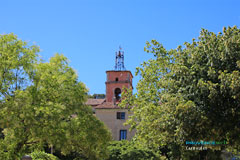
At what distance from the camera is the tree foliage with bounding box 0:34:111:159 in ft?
54.9

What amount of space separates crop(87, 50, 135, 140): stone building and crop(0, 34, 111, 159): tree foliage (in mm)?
32211

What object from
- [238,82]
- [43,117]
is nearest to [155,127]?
[238,82]

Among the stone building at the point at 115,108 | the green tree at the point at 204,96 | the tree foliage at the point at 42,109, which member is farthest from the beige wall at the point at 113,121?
the tree foliage at the point at 42,109

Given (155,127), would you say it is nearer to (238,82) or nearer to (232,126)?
(232,126)

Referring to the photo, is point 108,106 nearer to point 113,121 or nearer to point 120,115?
point 120,115

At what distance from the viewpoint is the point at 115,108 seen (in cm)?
5444

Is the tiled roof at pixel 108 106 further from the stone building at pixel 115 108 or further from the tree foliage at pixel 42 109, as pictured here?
the tree foliage at pixel 42 109

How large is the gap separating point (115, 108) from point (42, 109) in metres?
38.1

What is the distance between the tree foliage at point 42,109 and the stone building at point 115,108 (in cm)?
3221

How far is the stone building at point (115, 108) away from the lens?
53.6 metres

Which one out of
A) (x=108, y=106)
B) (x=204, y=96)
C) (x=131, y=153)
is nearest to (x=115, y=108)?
(x=108, y=106)

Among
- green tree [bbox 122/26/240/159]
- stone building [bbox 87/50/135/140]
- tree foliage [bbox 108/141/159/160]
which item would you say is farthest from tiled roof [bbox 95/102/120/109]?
green tree [bbox 122/26/240/159]

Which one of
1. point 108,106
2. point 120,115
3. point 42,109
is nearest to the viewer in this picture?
point 42,109

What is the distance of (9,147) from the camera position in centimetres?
1744
